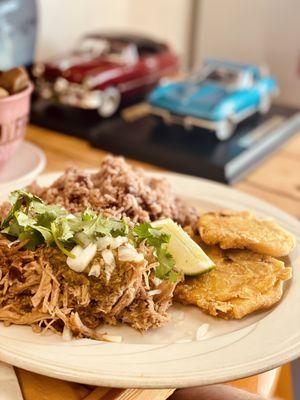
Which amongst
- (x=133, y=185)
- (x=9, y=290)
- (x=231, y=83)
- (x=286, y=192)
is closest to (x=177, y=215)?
(x=133, y=185)

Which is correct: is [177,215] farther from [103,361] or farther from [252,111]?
[252,111]

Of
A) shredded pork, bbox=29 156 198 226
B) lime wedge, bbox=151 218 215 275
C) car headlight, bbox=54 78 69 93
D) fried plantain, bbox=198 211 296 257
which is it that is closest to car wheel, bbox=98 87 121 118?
car headlight, bbox=54 78 69 93

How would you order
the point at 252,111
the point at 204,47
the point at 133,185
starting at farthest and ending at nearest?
the point at 204,47 < the point at 252,111 < the point at 133,185

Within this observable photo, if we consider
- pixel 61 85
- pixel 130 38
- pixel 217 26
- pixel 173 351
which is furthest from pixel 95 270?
pixel 217 26

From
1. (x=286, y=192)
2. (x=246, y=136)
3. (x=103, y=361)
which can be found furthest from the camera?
(x=246, y=136)

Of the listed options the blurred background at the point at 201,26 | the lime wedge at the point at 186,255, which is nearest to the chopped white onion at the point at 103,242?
the lime wedge at the point at 186,255

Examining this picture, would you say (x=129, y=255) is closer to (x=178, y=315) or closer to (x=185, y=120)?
(x=178, y=315)
